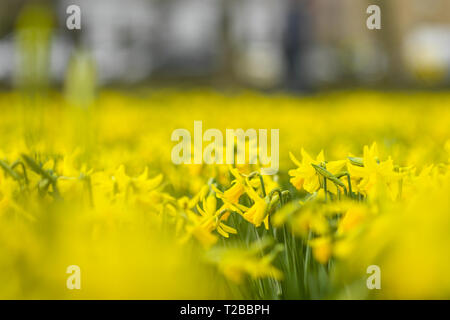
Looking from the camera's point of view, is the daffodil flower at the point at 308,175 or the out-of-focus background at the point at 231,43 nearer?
the daffodil flower at the point at 308,175

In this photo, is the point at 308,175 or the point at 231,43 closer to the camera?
the point at 308,175

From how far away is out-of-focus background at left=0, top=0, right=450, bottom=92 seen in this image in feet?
4.71

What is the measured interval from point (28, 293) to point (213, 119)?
10.1 feet

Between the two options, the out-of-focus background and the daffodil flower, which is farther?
the out-of-focus background

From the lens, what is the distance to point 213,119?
3.81 metres

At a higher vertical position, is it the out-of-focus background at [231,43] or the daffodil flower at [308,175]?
the out-of-focus background at [231,43]

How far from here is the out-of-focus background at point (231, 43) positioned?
4.71 ft

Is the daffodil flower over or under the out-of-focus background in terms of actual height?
under

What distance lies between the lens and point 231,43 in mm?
7355

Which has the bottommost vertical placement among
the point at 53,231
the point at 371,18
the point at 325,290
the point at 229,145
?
the point at 325,290

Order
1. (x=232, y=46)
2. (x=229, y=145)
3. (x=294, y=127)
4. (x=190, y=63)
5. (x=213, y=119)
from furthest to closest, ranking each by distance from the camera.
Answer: (x=190, y=63) → (x=232, y=46) → (x=213, y=119) → (x=294, y=127) → (x=229, y=145)

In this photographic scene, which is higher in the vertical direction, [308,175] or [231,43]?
[231,43]

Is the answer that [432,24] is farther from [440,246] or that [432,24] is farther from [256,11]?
[440,246]

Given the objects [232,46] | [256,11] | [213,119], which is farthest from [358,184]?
[256,11]
